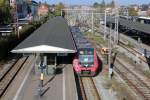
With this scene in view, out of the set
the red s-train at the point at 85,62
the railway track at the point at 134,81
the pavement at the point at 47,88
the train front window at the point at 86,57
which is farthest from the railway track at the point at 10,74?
the railway track at the point at 134,81

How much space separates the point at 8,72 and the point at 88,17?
221ft

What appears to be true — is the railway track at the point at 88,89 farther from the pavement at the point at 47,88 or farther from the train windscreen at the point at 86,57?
the train windscreen at the point at 86,57

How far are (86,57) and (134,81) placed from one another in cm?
423

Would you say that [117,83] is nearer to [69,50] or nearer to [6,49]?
[69,50]

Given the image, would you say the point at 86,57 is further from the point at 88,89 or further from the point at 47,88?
the point at 47,88

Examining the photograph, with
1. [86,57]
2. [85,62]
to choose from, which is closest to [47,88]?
[85,62]

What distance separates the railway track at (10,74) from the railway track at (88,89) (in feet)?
17.3

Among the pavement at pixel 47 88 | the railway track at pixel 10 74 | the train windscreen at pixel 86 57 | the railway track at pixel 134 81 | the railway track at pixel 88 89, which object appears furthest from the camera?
the train windscreen at pixel 86 57

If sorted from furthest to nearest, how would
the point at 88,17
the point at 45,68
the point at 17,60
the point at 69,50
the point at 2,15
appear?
the point at 88,17 < the point at 2,15 < the point at 17,60 < the point at 45,68 < the point at 69,50

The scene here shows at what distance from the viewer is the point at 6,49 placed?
41.6 meters

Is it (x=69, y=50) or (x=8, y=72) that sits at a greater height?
(x=69, y=50)

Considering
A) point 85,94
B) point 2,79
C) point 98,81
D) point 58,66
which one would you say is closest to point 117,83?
point 98,81

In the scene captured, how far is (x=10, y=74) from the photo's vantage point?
107 feet

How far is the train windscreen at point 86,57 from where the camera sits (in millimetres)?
30719
